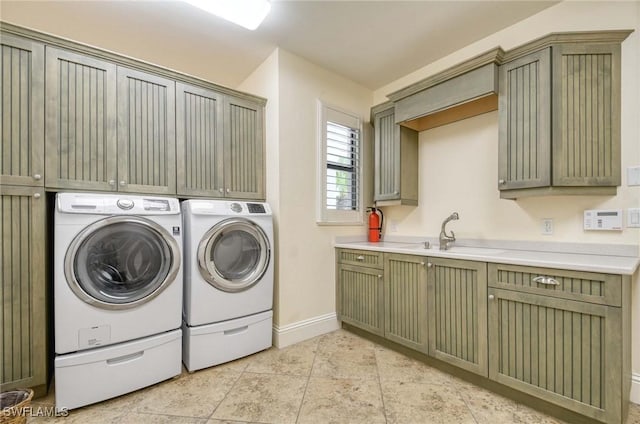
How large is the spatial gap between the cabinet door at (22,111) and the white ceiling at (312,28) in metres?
0.66

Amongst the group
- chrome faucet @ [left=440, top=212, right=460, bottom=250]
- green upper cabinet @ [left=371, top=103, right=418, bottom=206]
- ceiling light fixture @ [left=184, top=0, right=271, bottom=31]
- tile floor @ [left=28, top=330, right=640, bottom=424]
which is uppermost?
ceiling light fixture @ [left=184, top=0, right=271, bottom=31]

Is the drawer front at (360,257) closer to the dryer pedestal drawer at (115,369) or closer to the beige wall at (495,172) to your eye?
the beige wall at (495,172)

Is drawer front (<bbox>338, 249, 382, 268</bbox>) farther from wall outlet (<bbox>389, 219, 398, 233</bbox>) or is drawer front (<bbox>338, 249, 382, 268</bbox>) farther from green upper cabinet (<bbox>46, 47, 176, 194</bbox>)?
green upper cabinet (<bbox>46, 47, 176, 194</bbox>)

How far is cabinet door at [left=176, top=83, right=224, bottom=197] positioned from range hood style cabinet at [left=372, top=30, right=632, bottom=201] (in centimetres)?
198

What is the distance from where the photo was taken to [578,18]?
1.87 m

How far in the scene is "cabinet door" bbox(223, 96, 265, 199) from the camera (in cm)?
239

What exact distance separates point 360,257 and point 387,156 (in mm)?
1026

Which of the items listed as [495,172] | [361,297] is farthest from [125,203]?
[495,172]

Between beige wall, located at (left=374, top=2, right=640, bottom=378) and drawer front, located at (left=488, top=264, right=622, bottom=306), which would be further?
beige wall, located at (left=374, top=2, right=640, bottom=378)

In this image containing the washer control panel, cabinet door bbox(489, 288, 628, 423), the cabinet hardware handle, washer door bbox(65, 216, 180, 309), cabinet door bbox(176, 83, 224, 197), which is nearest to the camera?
cabinet door bbox(489, 288, 628, 423)

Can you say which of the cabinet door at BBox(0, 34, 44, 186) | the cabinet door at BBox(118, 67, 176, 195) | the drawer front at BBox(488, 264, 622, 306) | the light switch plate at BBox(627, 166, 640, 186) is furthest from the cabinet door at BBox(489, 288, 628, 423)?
the cabinet door at BBox(0, 34, 44, 186)

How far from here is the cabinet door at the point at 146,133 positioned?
1.92m

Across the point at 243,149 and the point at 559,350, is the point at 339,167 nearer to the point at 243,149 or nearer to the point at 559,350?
the point at 243,149

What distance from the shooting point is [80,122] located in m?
1.77
